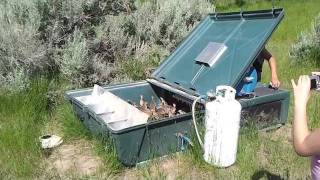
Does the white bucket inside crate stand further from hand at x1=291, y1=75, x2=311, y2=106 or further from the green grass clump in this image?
hand at x1=291, y1=75, x2=311, y2=106

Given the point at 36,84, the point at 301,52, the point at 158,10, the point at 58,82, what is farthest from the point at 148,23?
the point at 301,52

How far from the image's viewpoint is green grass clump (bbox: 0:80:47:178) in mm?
3951

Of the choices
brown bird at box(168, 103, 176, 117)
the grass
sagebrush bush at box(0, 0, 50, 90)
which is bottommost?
the grass

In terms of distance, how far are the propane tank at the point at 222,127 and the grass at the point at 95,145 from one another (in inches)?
4.4

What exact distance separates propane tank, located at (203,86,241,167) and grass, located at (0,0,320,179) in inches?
4.4

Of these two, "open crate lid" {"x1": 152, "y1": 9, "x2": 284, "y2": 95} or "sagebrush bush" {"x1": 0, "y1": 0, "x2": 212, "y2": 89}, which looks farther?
"sagebrush bush" {"x1": 0, "y1": 0, "x2": 212, "y2": 89}

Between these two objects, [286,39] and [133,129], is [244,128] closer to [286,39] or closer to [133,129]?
[133,129]

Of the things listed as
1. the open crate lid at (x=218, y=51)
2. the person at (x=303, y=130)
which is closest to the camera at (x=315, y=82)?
the person at (x=303, y=130)

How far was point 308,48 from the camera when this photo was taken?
8078 mm

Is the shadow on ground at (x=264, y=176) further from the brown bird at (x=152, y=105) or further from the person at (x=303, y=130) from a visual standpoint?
the brown bird at (x=152, y=105)

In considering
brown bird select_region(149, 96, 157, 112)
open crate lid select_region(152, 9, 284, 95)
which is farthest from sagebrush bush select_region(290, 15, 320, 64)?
brown bird select_region(149, 96, 157, 112)

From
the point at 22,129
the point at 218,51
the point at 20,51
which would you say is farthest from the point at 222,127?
the point at 20,51

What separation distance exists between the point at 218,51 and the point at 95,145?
1513 mm

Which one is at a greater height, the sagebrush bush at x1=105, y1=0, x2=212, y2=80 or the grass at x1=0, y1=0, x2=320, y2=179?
the sagebrush bush at x1=105, y1=0, x2=212, y2=80
